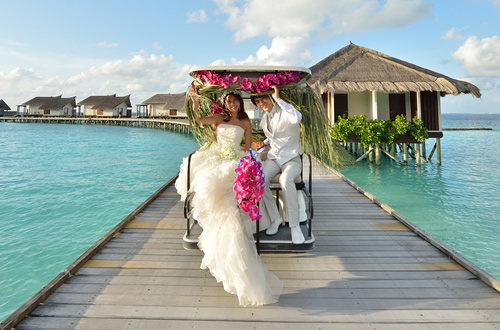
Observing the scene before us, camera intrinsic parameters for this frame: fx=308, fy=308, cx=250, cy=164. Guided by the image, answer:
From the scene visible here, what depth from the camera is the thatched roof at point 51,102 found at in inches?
2530

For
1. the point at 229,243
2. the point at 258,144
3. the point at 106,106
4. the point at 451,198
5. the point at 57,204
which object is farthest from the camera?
the point at 106,106

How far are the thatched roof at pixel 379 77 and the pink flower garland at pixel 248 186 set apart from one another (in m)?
11.0

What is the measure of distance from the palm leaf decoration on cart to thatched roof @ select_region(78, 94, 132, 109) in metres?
62.4

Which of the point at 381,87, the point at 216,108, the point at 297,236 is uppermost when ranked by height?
the point at 381,87

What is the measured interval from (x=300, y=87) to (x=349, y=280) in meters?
2.39

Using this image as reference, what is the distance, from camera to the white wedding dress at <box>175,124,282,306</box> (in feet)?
8.48

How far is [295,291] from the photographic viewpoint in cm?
284

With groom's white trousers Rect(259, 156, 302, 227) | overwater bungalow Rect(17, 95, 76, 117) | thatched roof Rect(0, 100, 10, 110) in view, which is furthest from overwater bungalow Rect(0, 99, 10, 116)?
groom's white trousers Rect(259, 156, 302, 227)

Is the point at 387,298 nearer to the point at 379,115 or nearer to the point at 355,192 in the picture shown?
the point at 355,192

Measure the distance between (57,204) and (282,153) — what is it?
9725mm

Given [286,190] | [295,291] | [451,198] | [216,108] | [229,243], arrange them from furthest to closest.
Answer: [451,198]
[216,108]
[286,190]
[295,291]
[229,243]

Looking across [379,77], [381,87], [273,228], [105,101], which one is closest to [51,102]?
[105,101]

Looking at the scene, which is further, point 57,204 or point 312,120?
point 57,204

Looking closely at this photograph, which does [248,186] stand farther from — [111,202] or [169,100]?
[169,100]
